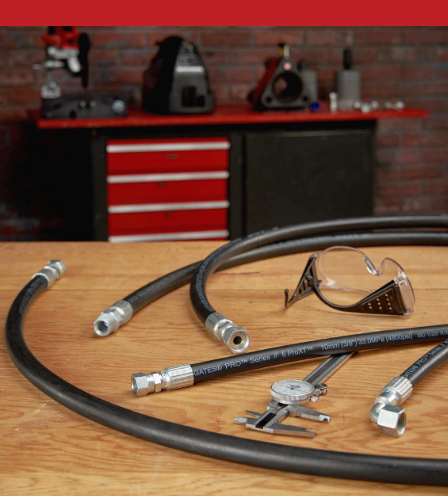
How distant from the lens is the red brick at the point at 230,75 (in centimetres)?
345

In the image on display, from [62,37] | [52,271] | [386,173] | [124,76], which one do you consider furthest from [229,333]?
[386,173]

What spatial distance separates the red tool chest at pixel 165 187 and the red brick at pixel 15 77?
99 centimetres

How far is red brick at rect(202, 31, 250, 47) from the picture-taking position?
3.40 metres

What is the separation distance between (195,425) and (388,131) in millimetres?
3413

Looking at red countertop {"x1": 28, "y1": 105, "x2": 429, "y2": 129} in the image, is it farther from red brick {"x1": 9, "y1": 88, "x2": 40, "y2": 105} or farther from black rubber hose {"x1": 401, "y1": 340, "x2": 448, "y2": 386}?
black rubber hose {"x1": 401, "y1": 340, "x2": 448, "y2": 386}

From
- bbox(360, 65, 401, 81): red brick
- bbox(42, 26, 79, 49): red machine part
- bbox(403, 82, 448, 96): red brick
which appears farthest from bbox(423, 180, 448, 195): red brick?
bbox(42, 26, 79, 49): red machine part

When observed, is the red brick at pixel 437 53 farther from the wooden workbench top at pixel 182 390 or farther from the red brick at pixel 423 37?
the wooden workbench top at pixel 182 390

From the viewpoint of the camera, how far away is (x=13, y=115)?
332cm

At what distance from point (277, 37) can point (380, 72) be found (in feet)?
2.15

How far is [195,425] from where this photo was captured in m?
0.54

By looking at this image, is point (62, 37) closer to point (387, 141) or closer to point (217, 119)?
point (217, 119)

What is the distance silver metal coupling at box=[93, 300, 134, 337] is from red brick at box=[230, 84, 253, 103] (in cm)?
290

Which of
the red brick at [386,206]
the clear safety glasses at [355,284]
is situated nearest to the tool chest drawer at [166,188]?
the red brick at [386,206]

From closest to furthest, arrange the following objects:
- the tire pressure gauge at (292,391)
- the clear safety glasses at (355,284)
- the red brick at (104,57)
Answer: the tire pressure gauge at (292,391)
the clear safety glasses at (355,284)
the red brick at (104,57)
